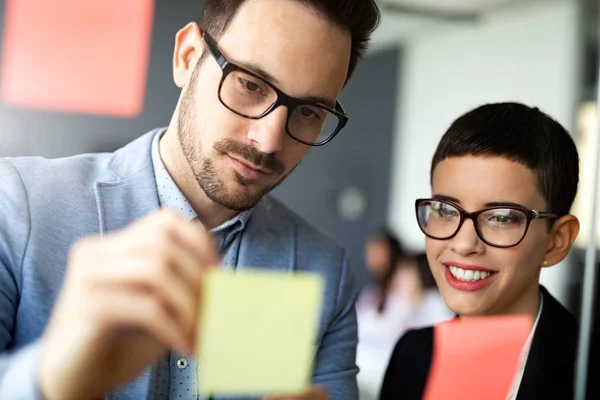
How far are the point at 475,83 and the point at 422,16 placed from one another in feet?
2.13

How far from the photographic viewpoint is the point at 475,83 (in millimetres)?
4445

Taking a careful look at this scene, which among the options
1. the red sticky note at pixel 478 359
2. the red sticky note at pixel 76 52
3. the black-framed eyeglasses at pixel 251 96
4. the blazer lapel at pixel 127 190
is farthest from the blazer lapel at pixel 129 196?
the red sticky note at pixel 76 52

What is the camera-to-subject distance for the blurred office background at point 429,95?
378 centimetres

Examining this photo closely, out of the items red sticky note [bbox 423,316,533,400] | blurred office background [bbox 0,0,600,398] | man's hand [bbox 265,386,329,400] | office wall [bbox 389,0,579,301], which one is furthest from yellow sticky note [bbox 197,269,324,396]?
office wall [bbox 389,0,579,301]

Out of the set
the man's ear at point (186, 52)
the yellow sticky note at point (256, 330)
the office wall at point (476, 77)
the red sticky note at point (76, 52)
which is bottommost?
the yellow sticky note at point (256, 330)

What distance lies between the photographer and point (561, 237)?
43.3 inches

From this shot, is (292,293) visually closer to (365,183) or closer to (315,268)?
(315,268)

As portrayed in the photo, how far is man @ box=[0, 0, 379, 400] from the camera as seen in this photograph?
2.81ft

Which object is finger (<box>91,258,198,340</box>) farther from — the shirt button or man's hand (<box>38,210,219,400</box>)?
the shirt button

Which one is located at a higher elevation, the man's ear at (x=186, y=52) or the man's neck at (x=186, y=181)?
the man's ear at (x=186, y=52)

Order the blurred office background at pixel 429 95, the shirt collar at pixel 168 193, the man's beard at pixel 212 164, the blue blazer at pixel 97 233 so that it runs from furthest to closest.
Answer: the blurred office background at pixel 429 95
the shirt collar at pixel 168 193
the man's beard at pixel 212 164
the blue blazer at pixel 97 233

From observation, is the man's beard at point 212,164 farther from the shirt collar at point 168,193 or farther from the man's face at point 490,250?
the man's face at point 490,250

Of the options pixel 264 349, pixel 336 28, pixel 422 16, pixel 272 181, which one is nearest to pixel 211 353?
pixel 264 349

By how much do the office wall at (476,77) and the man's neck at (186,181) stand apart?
308cm
